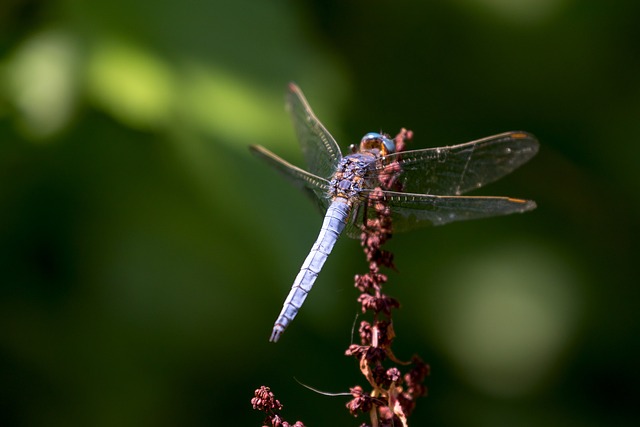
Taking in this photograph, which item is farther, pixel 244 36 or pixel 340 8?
pixel 340 8

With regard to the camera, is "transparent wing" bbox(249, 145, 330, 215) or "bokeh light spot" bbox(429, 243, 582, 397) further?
"bokeh light spot" bbox(429, 243, 582, 397)

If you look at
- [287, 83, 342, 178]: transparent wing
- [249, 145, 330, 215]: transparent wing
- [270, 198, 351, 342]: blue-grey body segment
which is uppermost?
[287, 83, 342, 178]: transparent wing

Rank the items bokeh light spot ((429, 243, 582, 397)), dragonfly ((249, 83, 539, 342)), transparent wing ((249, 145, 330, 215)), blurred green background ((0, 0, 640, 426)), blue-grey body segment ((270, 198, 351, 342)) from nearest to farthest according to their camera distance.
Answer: blue-grey body segment ((270, 198, 351, 342)) → dragonfly ((249, 83, 539, 342)) → transparent wing ((249, 145, 330, 215)) → blurred green background ((0, 0, 640, 426)) → bokeh light spot ((429, 243, 582, 397))

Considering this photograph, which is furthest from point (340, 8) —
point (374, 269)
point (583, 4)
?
point (374, 269)

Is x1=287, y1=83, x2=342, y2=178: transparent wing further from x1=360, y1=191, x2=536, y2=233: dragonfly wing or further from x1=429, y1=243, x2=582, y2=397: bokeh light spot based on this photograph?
x1=429, y1=243, x2=582, y2=397: bokeh light spot

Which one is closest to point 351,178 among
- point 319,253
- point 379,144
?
point 379,144

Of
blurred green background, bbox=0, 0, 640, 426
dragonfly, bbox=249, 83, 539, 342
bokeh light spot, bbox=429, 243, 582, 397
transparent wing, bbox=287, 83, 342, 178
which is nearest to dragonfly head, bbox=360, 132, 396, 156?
dragonfly, bbox=249, 83, 539, 342

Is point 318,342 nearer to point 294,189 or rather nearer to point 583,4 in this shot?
point 294,189
